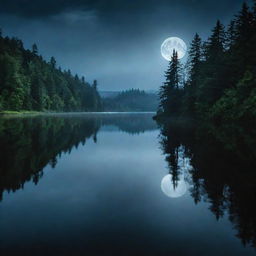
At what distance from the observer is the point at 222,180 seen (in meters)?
9.09

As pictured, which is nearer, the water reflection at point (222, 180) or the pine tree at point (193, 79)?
the water reflection at point (222, 180)

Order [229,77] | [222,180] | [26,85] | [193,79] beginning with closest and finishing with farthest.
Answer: [222,180] < [229,77] < [193,79] < [26,85]

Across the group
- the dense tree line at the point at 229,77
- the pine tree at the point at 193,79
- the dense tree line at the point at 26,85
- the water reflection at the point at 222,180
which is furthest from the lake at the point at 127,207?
the dense tree line at the point at 26,85

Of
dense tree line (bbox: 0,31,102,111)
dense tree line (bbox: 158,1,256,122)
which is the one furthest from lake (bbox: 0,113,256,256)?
dense tree line (bbox: 0,31,102,111)

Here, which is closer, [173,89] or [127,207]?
[127,207]

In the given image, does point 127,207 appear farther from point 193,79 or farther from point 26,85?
point 26,85

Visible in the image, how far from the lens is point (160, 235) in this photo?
5.18 meters

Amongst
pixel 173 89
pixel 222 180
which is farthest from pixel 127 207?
pixel 173 89

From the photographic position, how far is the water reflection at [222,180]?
612 cm

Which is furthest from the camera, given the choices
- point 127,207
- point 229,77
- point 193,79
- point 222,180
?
point 193,79

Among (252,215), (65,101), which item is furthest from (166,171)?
(65,101)

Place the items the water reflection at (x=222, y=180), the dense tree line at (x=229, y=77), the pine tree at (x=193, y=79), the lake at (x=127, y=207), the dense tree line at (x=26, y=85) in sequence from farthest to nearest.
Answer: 1. the dense tree line at (x=26, y=85)
2. the pine tree at (x=193, y=79)
3. the dense tree line at (x=229, y=77)
4. the water reflection at (x=222, y=180)
5. the lake at (x=127, y=207)

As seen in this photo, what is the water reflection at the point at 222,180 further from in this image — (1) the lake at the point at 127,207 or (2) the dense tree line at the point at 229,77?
(2) the dense tree line at the point at 229,77

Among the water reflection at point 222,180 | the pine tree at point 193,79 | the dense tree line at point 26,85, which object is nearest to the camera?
the water reflection at point 222,180
